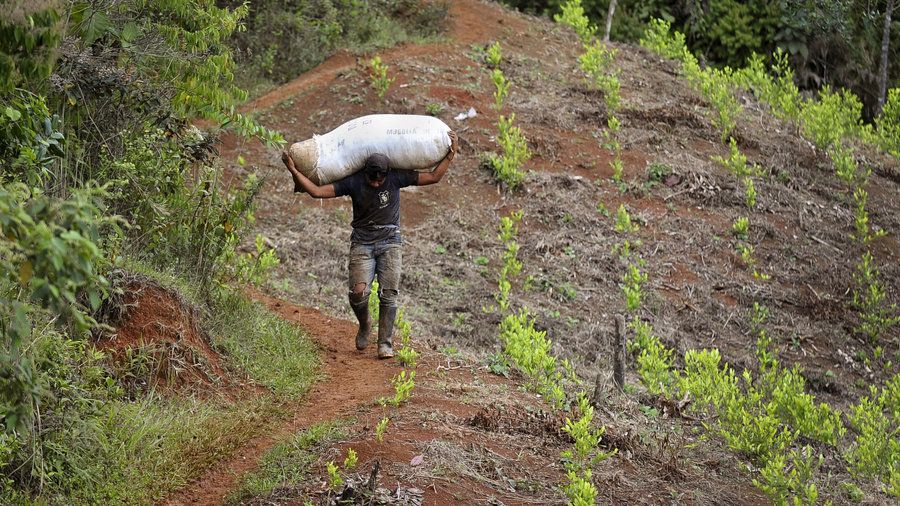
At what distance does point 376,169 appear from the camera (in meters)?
7.31

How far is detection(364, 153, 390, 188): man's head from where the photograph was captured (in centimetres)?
731

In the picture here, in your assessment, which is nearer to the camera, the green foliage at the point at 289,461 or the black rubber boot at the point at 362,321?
the green foliage at the point at 289,461

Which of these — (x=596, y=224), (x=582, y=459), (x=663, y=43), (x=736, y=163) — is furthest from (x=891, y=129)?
(x=582, y=459)

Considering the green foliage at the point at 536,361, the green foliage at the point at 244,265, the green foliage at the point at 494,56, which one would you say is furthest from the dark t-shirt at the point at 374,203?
the green foliage at the point at 494,56

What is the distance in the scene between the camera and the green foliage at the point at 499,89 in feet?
48.8

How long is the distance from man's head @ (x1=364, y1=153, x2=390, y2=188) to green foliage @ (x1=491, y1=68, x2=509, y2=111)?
7644mm

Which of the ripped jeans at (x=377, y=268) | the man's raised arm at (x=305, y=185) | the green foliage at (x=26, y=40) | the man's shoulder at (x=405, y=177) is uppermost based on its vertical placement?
the green foliage at (x=26, y=40)

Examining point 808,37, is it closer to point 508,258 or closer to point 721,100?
point 721,100

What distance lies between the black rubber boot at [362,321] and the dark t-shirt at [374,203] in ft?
1.52

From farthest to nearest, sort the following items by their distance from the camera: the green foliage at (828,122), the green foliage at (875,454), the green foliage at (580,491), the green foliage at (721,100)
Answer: the green foliage at (721,100), the green foliage at (828,122), the green foliage at (875,454), the green foliage at (580,491)

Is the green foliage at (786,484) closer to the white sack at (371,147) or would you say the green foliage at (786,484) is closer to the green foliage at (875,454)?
the green foliage at (875,454)

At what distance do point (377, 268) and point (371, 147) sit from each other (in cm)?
90

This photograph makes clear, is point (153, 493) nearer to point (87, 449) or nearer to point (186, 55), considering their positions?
point (87, 449)

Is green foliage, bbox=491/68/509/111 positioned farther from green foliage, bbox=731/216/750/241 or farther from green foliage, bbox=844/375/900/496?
green foliage, bbox=844/375/900/496
